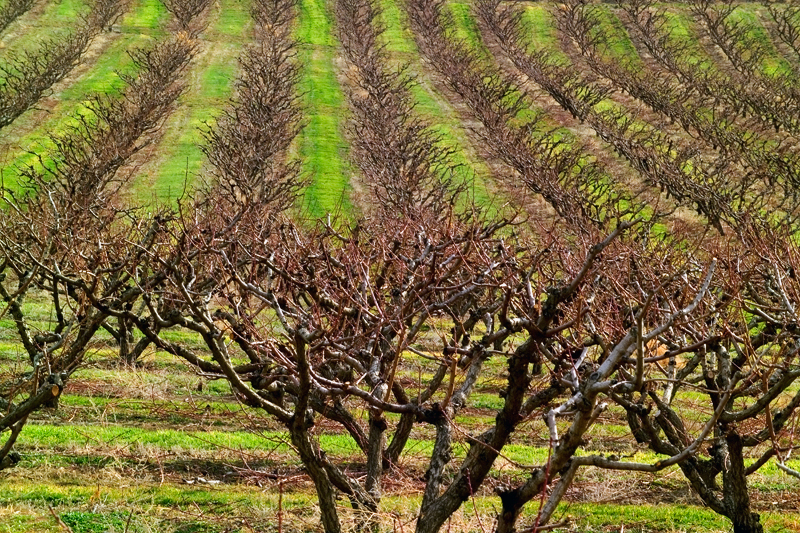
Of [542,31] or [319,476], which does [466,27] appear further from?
[319,476]

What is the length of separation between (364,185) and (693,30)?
35.2 m

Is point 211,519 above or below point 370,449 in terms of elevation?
below

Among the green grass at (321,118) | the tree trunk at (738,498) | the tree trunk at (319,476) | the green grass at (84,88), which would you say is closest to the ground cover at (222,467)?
the tree trunk at (319,476)

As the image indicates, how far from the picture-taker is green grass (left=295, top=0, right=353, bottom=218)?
3919 centimetres

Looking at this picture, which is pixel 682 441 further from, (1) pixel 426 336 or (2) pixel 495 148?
(2) pixel 495 148

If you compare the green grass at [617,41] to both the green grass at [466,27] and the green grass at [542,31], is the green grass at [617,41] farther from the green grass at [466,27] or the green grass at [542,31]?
the green grass at [466,27]

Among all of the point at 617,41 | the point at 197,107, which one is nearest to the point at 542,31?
the point at 617,41

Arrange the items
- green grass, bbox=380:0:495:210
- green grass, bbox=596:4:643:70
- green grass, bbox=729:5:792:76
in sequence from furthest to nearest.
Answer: green grass, bbox=596:4:643:70 < green grass, bbox=729:5:792:76 < green grass, bbox=380:0:495:210

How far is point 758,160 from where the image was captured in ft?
129

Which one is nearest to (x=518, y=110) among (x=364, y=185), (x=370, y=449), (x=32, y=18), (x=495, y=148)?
(x=495, y=148)

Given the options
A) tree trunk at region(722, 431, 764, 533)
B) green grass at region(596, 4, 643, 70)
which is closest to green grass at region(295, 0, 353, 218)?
green grass at region(596, 4, 643, 70)

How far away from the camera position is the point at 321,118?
49.4 m

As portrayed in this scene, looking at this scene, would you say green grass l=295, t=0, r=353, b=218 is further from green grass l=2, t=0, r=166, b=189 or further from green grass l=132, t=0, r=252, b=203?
green grass l=2, t=0, r=166, b=189

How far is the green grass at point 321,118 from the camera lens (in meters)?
39.2
